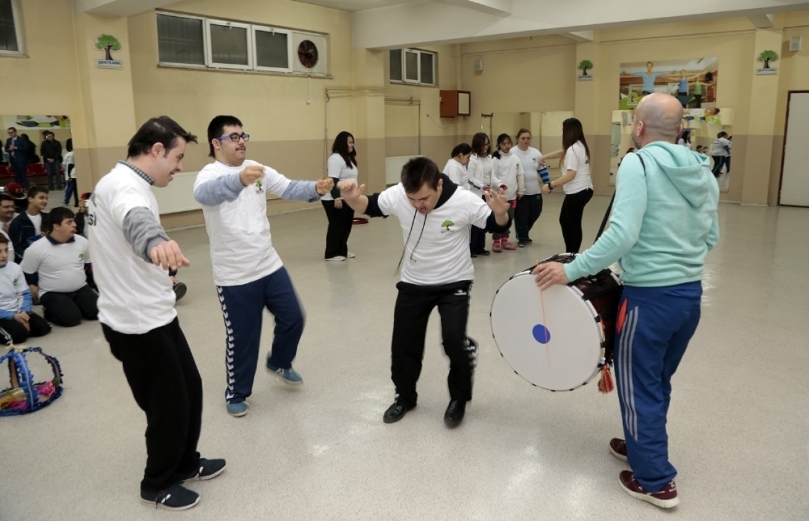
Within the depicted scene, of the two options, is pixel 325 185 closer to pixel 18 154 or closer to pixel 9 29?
pixel 18 154

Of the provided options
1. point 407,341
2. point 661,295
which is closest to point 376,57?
point 407,341

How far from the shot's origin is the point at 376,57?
11875 millimetres

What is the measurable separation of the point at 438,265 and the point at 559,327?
74cm

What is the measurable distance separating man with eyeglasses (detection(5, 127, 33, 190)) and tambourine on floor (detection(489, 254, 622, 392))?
657 cm

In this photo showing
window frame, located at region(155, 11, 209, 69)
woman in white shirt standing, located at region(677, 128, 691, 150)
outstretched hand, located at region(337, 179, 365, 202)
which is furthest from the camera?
window frame, located at region(155, 11, 209, 69)

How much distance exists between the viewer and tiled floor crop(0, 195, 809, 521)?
2.51 meters

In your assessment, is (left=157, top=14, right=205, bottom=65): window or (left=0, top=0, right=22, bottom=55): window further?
(left=157, top=14, right=205, bottom=65): window

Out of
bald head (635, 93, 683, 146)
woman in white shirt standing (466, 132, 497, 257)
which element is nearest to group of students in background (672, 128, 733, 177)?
woman in white shirt standing (466, 132, 497, 257)

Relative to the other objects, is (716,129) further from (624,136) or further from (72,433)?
(72,433)

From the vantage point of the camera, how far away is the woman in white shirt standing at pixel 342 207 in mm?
6852

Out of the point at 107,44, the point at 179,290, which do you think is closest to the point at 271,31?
the point at 107,44

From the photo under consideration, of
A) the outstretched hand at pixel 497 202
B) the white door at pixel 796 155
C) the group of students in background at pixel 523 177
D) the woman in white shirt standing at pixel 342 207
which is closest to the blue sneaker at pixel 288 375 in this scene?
the outstretched hand at pixel 497 202

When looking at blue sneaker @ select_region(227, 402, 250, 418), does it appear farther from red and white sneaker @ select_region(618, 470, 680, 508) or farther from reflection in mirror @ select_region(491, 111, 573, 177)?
reflection in mirror @ select_region(491, 111, 573, 177)

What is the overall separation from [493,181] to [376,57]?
224 inches
